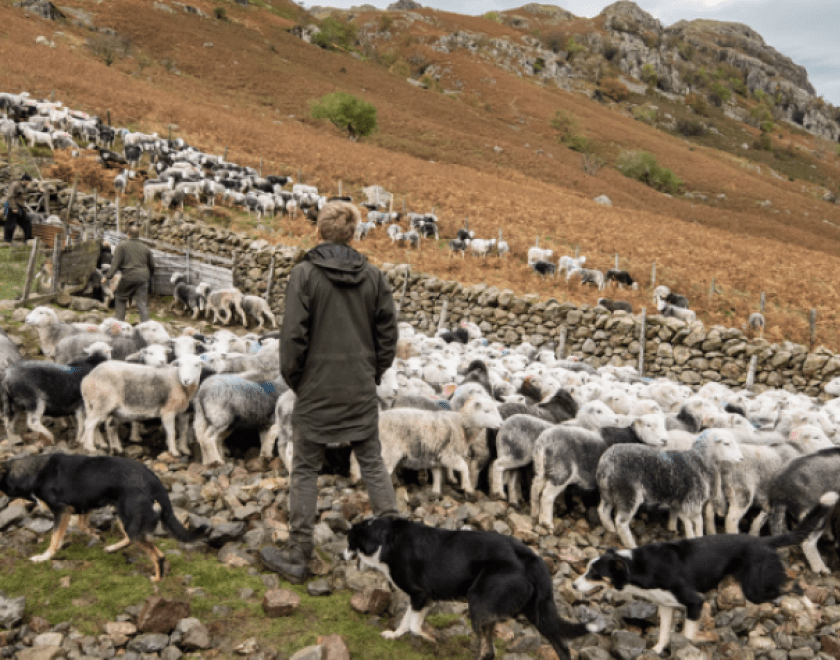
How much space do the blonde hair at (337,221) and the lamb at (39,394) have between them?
4306 millimetres

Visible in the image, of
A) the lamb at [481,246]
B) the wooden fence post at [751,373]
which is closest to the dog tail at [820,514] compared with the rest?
the wooden fence post at [751,373]

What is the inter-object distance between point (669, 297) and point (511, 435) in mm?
12469

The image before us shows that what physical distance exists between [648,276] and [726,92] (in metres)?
128

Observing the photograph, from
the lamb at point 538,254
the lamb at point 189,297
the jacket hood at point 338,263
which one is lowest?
the lamb at point 189,297

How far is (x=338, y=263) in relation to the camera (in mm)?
3873

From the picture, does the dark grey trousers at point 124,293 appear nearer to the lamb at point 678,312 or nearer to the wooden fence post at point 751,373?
the lamb at point 678,312

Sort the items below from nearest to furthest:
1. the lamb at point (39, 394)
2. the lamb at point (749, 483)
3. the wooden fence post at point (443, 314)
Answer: the lamb at point (749, 483) → the lamb at point (39, 394) → the wooden fence post at point (443, 314)

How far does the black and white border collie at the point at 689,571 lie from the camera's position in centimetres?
397

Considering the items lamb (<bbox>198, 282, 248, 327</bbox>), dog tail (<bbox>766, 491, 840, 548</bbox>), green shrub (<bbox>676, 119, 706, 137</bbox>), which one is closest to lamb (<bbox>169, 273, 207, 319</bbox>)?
lamb (<bbox>198, 282, 248, 327</bbox>)

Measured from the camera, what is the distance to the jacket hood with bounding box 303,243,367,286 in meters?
3.86

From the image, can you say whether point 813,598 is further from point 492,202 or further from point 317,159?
point 317,159

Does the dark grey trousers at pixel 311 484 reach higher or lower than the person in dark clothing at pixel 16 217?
higher

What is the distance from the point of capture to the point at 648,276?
19766 millimetres

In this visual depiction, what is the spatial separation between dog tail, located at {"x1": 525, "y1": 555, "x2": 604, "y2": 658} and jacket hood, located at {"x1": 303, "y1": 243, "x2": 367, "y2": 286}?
84.6 inches
